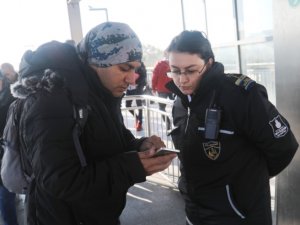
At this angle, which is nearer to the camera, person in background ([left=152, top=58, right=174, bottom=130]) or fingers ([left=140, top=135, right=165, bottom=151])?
fingers ([left=140, top=135, right=165, bottom=151])

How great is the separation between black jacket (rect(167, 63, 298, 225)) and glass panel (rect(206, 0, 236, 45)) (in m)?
2.77

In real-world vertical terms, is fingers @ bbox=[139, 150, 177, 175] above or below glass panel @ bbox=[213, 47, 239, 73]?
below

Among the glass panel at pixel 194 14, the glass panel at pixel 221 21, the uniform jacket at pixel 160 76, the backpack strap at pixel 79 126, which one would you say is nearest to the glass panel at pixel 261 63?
the glass panel at pixel 221 21

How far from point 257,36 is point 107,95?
113 inches

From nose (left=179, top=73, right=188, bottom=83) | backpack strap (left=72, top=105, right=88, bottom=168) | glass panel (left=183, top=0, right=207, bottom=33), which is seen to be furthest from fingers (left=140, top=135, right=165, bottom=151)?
glass panel (left=183, top=0, right=207, bottom=33)

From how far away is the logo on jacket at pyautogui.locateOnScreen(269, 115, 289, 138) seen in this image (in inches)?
62.7

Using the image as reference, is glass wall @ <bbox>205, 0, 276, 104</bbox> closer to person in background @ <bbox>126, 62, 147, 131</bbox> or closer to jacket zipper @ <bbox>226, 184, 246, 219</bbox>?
jacket zipper @ <bbox>226, 184, 246, 219</bbox>

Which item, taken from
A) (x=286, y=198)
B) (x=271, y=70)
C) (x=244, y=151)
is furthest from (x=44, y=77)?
(x=271, y=70)

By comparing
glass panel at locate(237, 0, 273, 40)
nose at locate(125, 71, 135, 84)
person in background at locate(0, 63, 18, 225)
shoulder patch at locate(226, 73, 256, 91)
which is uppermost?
glass panel at locate(237, 0, 273, 40)

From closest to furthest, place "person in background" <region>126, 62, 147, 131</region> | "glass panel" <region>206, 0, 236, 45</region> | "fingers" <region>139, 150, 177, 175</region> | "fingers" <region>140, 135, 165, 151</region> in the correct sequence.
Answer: "fingers" <region>139, 150, 177, 175</region>
"fingers" <region>140, 135, 165, 151</region>
"glass panel" <region>206, 0, 236, 45</region>
"person in background" <region>126, 62, 147, 131</region>

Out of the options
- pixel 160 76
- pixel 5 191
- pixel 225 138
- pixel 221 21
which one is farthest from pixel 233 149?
pixel 160 76

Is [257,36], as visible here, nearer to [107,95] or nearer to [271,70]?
[271,70]

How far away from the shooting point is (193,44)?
1.62 m

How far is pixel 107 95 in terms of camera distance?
4.50 ft
